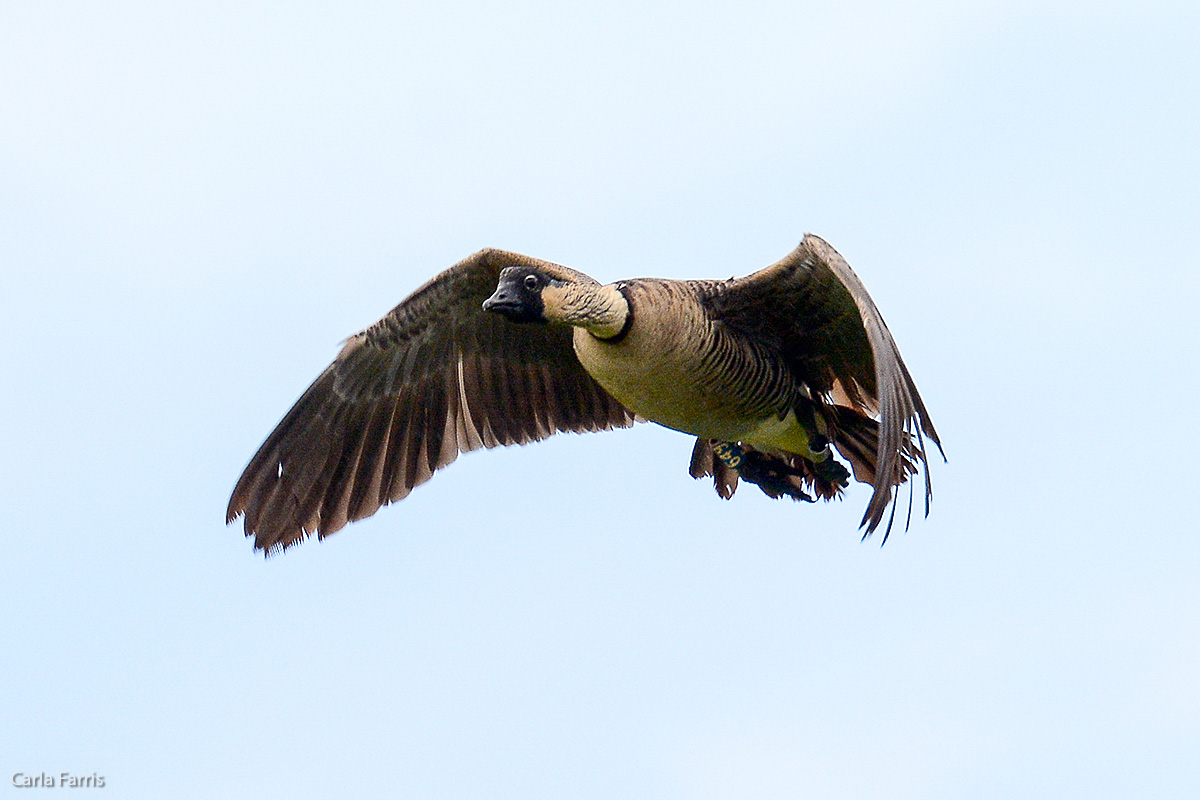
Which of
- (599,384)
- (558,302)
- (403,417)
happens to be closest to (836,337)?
(599,384)

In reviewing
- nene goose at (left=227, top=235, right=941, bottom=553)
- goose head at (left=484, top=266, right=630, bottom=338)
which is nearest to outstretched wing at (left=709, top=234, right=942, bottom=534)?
nene goose at (left=227, top=235, right=941, bottom=553)

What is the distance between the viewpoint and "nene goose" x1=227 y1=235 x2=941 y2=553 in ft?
39.0

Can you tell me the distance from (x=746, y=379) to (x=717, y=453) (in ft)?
5.42

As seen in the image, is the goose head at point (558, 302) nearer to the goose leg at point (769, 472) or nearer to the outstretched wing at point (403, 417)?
the outstretched wing at point (403, 417)

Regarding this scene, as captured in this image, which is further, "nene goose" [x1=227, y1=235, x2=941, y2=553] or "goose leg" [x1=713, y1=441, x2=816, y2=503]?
"goose leg" [x1=713, y1=441, x2=816, y2=503]

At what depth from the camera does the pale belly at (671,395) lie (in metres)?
12.0

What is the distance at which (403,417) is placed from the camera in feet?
47.6

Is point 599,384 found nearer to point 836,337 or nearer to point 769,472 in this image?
point 769,472

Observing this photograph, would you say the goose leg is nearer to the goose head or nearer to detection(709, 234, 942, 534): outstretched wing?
detection(709, 234, 942, 534): outstretched wing

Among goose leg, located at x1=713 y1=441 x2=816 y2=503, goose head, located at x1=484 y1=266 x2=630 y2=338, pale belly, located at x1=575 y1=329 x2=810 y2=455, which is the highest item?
goose head, located at x1=484 y1=266 x2=630 y2=338

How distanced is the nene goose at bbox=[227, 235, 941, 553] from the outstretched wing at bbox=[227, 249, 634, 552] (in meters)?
0.01

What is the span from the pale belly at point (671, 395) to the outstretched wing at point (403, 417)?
1.70m

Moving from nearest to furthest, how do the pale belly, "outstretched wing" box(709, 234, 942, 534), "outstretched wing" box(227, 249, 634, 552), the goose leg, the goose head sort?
"outstretched wing" box(709, 234, 942, 534)
the goose head
the pale belly
the goose leg
"outstretched wing" box(227, 249, 634, 552)

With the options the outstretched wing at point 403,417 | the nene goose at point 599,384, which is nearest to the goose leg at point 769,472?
the nene goose at point 599,384
